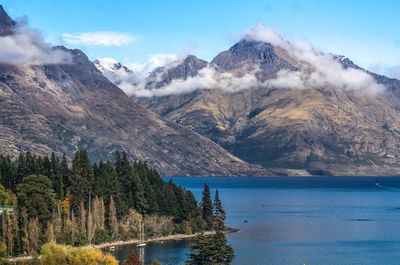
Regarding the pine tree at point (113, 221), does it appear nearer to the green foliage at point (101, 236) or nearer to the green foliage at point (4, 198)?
the green foliage at point (101, 236)

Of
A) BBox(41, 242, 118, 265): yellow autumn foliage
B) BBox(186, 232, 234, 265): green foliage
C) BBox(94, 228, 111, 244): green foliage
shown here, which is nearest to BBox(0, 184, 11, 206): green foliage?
BBox(94, 228, 111, 244): green foliage

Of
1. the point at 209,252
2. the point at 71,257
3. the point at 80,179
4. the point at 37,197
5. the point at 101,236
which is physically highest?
the point at 80,179

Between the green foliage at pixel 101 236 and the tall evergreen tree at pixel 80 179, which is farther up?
the tall evergreen tree at pixel 80 179

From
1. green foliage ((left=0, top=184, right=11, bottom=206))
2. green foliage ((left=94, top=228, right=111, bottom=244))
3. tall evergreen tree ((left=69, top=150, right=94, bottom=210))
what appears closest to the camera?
green foliage ((left=0, top=184, right=11, bottom=206))

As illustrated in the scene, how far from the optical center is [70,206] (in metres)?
177

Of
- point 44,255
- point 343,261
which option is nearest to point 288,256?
point 343,261

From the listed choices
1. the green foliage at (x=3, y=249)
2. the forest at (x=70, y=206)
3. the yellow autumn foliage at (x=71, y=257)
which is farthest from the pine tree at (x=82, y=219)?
the yellow autumn foliage at (x=71, y=257)

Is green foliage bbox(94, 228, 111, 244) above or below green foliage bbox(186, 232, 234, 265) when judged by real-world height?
below

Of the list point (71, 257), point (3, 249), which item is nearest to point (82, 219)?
point (3, 249)

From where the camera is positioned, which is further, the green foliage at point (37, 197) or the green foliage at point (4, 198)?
the green foliage at point (4, 198)

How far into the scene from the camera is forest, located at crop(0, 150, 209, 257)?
507ft

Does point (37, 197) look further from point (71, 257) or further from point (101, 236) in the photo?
point (71, 257)

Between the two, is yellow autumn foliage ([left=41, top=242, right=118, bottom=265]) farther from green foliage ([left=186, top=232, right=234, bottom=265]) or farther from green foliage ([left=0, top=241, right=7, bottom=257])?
green foliage ([left=0, top=241, right=7, bottom=257])

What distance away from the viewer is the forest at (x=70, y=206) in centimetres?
15462
